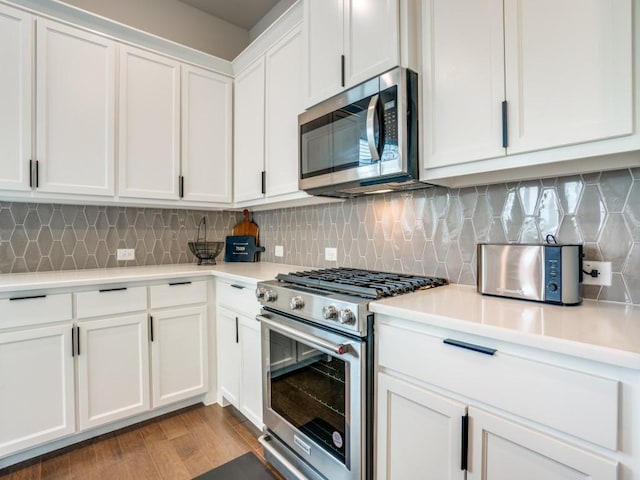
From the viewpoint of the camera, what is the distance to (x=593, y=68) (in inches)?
38.5

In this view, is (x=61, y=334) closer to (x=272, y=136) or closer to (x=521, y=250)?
(x=272, y=136)

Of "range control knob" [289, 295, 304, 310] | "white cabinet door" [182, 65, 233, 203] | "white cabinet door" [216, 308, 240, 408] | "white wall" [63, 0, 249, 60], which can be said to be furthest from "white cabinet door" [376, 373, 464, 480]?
"white wall" [63, 0, 249, 60]

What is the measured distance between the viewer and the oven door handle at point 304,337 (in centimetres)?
130

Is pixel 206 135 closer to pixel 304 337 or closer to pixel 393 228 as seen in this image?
pixel 393 228

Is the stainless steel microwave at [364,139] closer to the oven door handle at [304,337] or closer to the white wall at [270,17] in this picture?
the oven door handle at [304,337]

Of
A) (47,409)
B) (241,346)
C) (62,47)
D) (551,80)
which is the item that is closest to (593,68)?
(551,80)

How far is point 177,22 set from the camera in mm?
2805

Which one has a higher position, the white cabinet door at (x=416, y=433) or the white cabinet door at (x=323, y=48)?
the white cabinet door at (x=323, y=48)

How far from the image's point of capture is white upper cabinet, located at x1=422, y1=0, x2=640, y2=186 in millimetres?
952

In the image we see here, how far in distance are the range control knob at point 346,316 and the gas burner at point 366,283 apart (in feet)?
0.33

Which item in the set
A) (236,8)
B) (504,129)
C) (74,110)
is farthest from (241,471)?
(236,8)

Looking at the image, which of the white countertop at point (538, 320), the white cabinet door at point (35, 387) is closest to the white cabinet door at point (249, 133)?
the white cabinet door at point (35, 387)

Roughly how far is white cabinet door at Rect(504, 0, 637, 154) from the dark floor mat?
1930 millimetres

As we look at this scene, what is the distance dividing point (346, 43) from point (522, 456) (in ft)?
5.95
